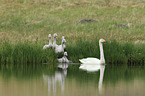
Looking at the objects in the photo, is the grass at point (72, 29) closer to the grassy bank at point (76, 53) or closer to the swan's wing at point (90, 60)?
the grassy bank at point (76, 53)

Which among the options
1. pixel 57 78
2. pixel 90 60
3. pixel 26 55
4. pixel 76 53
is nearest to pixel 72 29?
pixel 76 53

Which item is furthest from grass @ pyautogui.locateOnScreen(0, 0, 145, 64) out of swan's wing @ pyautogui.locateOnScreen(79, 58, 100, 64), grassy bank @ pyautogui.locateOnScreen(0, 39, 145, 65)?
swan's wing @ pyautogui.locateOnScreen(79, 58, 100, 64)

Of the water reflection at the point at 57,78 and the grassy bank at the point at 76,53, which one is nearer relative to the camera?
the water reflection at the point at 57,78

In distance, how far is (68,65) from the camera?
56.6 ft

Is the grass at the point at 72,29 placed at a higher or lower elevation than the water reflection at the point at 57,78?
higher

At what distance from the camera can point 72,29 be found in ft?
119

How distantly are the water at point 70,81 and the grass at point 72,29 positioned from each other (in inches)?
55.3

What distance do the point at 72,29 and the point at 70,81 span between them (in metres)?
24.1

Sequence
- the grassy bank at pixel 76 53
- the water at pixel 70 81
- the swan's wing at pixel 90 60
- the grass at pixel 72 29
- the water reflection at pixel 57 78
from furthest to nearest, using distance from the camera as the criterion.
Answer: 1. the grass at pixel 72 29
2. the grassy bank at pixel 76 53
3. the swan's wing at pixel 90 60
4. the water reflection at pixel 57 78
5. the water at pixel 70 81

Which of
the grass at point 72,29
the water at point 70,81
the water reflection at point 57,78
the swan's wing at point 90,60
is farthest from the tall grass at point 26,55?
A: the water reflection at point 57,78

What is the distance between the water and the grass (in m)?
1.40

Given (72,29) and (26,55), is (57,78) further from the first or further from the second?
(72,29)

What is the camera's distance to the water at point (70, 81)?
10297 millimetres

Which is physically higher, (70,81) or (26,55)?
(26,55)
